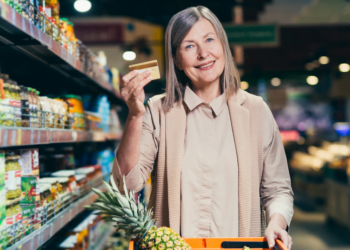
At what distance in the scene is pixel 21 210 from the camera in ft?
5.23

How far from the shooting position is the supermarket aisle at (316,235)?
17.8ft

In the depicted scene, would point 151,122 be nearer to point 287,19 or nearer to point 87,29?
point 87,29

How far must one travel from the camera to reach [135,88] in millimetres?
1325

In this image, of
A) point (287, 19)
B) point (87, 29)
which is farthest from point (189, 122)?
point (287, 19)

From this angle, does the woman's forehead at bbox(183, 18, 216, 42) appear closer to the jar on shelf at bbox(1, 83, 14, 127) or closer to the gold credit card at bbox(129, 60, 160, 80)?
the gold credit card at bbox(129, 60, 160, 80)

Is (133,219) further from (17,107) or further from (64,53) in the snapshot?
(64,53)

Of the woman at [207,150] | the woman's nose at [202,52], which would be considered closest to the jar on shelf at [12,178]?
the woman at [207,150]

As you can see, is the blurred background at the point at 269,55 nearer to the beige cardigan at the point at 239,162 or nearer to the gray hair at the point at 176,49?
the gray hair at the point at 176,49

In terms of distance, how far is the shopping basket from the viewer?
4.13 feet

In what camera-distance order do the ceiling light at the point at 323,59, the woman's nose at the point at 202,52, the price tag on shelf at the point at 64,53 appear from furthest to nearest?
the ceiling light at the point at 323,59
the price tag on shelf at the point at 64,53
the woman's nose at the point at 202,52

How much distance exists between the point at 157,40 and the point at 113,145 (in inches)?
158

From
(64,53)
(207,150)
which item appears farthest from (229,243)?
(64,53)

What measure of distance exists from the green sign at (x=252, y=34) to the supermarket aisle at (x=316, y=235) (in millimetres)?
3206

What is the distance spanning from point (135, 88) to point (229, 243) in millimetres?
648
